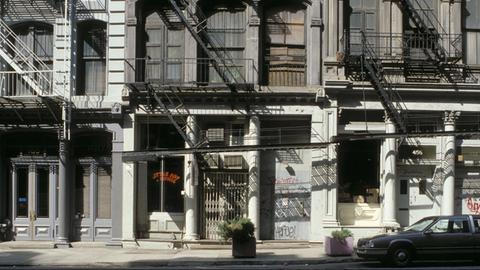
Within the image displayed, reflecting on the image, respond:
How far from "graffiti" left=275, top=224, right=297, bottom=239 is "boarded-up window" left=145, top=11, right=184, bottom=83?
20.6 feet

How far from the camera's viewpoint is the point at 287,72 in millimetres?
22250

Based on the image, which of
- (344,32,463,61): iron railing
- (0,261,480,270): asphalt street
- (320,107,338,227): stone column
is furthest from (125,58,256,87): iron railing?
(0,261,480,270): asphalt street

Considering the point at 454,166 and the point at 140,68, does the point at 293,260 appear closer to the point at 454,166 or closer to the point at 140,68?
the point at 454,166

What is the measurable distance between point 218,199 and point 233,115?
9.69ft

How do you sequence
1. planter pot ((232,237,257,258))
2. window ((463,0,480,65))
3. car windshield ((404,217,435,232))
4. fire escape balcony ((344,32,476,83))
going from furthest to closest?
window ((463,0,480,65))
fire escape balcony ((344,32,476,83))
planter pot ((232,237,257,258))
car windshield ((404,217,435,232))

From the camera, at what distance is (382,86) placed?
21188 millimetres

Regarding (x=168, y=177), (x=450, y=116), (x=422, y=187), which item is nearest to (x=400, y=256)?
(x=422, y=187)

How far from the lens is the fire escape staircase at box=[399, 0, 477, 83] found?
21.7 meters

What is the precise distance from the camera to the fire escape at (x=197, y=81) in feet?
69.5

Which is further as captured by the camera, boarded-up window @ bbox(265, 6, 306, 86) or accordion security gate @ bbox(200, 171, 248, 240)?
boarded-up window @ bbox(265, 6, 306, 86)

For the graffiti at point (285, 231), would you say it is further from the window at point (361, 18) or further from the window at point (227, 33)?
the window at point (361, 18)

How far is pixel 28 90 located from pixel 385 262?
13561 mm

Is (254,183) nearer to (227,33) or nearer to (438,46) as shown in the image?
(227,33)

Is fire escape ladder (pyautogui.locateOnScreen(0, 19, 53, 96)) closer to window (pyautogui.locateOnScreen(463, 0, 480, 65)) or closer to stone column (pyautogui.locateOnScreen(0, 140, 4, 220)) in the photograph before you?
stone column (pyautogui.locateOnScreen(0, 140, 4, 220))
